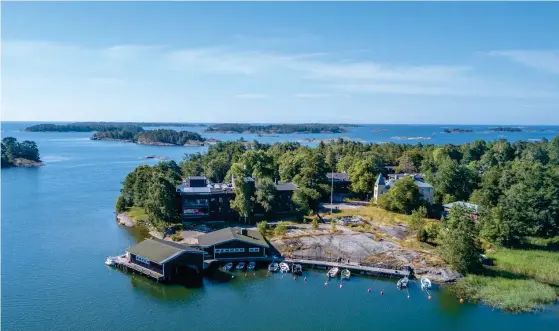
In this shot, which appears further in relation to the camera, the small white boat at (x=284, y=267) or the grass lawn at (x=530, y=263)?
the small white boat at (x=284, y=267)

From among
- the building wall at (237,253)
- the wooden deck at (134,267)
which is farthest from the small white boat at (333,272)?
the wooden deck at (134,267)

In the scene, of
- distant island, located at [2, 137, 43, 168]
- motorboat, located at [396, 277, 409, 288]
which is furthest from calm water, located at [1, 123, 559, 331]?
distant island, located at [2, 137, 43, 168]

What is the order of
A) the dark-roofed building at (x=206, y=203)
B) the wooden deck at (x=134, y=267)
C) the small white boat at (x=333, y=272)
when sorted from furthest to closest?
the dark-roofed building at (x=206, y=203), the small white boat at (x=333, y=272), the wooden deck at (x=134, y=267)

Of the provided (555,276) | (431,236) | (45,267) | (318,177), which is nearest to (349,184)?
(318,177)

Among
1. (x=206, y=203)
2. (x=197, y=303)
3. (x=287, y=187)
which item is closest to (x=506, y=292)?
(x=197, y=303)

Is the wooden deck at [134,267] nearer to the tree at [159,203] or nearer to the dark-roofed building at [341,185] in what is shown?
the tree at [159,203]

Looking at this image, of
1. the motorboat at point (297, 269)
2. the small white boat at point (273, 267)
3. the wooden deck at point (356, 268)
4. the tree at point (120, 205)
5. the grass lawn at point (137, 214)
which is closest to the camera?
the wooden deck at point (356, 268)

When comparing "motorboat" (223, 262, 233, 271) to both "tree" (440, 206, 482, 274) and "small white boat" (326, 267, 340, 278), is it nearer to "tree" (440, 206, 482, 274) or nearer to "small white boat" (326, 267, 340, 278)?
"small white boat" (326, 267, 340, 278)

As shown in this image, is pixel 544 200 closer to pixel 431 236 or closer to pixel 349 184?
pixel 431 236
